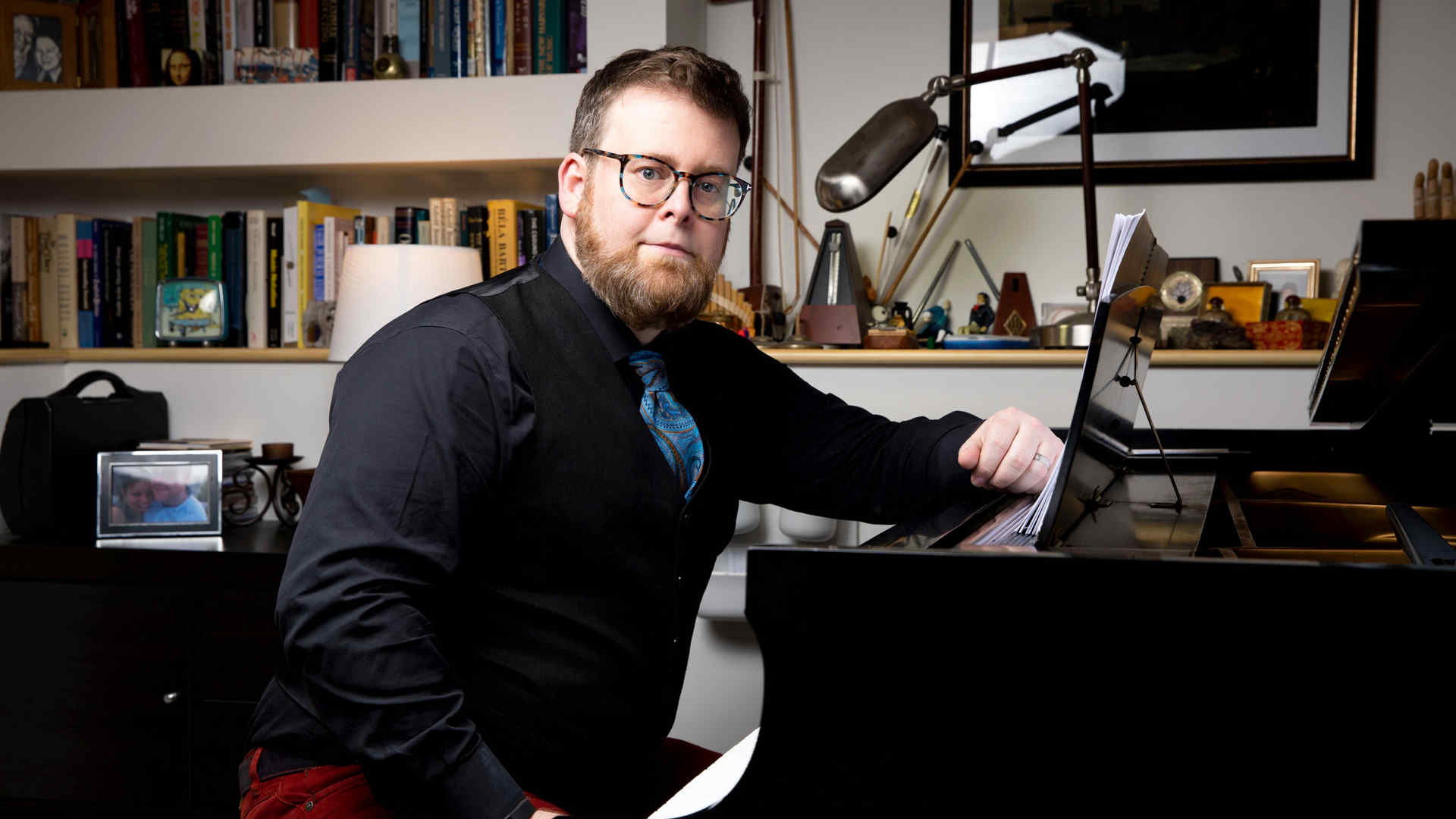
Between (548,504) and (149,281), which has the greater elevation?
(149,281)

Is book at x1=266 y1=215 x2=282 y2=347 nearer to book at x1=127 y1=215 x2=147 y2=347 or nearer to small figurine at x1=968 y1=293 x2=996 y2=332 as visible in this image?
book at x1=127 y1=215 x2=147 y2=347

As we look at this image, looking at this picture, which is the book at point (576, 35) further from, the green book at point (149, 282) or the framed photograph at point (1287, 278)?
the framed photograph at point (1287, 278)

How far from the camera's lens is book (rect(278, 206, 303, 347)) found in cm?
260

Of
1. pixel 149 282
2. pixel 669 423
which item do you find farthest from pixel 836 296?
pixel 149 282

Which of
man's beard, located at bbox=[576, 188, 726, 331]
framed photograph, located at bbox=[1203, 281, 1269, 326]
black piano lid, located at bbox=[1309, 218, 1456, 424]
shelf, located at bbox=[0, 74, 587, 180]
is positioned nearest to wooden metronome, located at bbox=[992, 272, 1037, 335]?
framed photograph, located at bbox=[1203, 281, 1269, 326]

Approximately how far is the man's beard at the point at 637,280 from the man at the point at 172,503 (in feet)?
4.70

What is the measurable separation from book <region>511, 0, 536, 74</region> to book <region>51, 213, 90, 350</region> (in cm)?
110

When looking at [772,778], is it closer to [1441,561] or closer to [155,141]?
[1441,561]

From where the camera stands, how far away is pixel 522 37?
8.29 feet

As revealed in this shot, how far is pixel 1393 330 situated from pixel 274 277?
2244 mm

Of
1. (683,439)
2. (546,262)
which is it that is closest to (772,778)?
(683,439)

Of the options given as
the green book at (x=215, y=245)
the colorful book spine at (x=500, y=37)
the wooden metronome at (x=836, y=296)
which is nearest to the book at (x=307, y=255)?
the green book at (x=215, y=245)

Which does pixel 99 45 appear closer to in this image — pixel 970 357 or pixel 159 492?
pixel 159 492

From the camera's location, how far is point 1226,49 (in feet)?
8.01
